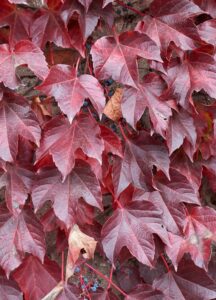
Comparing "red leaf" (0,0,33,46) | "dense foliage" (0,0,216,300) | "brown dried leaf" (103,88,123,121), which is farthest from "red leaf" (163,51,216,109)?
"red leaf" (0,0,33,46)

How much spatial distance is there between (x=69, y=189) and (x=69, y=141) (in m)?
0.13

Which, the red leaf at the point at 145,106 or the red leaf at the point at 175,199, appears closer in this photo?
the red leaf at the point at 145,106

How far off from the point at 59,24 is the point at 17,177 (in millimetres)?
404

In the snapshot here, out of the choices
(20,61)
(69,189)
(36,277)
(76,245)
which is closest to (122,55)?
(20,61)

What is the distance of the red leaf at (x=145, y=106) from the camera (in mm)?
1127

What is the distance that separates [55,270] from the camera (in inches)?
51.1

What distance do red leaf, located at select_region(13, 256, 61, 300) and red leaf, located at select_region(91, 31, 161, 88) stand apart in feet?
1.84

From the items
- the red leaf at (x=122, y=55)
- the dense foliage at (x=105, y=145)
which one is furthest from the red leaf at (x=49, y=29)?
the red leaf at (x=122, y=55)

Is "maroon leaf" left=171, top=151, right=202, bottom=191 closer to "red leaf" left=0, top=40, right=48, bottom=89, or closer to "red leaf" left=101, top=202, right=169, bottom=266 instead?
"red leaf" left=101, top=202, right=169, bottom=266

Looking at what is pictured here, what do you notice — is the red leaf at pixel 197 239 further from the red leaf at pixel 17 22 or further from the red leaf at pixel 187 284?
the red leaf at pixel 17 22

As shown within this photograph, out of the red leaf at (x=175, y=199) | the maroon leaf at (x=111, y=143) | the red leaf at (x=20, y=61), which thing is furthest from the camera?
the red leaf at (x=175, y=199)

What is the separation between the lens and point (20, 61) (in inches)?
41.9

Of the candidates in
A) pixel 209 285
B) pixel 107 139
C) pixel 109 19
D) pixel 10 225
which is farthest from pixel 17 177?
pixel 209 285

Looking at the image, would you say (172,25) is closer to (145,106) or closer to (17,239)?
(145,106)
